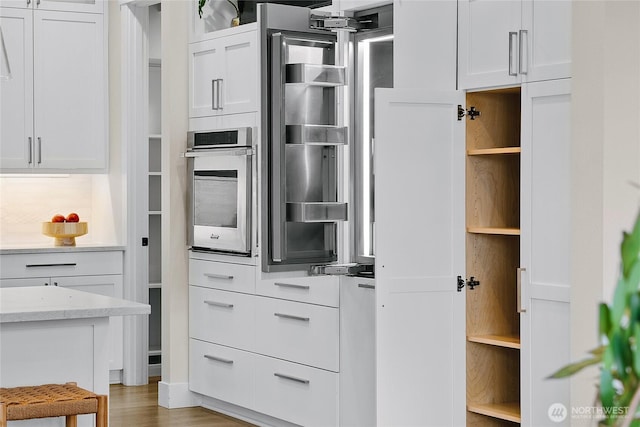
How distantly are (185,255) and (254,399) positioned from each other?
40.8 inches

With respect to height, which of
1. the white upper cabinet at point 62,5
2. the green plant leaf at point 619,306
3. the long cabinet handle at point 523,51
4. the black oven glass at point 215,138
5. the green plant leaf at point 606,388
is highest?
the white upper cabinet at point 62,5

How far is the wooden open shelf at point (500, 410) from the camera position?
12.7 feet

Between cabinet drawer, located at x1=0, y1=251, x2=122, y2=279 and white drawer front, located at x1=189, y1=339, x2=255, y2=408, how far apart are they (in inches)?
35.0

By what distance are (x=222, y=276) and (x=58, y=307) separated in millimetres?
2074

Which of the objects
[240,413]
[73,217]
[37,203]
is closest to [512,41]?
[240,413]

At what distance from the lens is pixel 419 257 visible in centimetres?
391

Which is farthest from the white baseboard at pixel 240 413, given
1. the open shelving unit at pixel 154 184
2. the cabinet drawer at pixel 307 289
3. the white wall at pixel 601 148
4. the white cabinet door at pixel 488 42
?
the white wall at pixel 601 148

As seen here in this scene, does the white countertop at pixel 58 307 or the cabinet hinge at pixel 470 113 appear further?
the cabinet hinge at pixel 470 113

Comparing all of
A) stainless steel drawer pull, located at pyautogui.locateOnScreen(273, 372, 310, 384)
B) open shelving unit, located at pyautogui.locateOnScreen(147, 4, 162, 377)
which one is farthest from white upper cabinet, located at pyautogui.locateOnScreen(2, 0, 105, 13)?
stainless steel drawer pull, located at pyautogui.locateOnScreen(273, 372, 310, 384)

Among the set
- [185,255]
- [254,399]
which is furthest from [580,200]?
[185,255]

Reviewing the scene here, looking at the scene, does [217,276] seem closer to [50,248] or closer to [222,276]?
[222,276]

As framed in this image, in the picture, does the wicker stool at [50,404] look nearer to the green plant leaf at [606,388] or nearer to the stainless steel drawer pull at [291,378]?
the stainless steel drawer pull at [291,378]

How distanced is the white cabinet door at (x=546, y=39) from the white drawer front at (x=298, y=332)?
5.03 ft

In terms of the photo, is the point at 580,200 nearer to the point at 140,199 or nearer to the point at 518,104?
the point at 518,104
